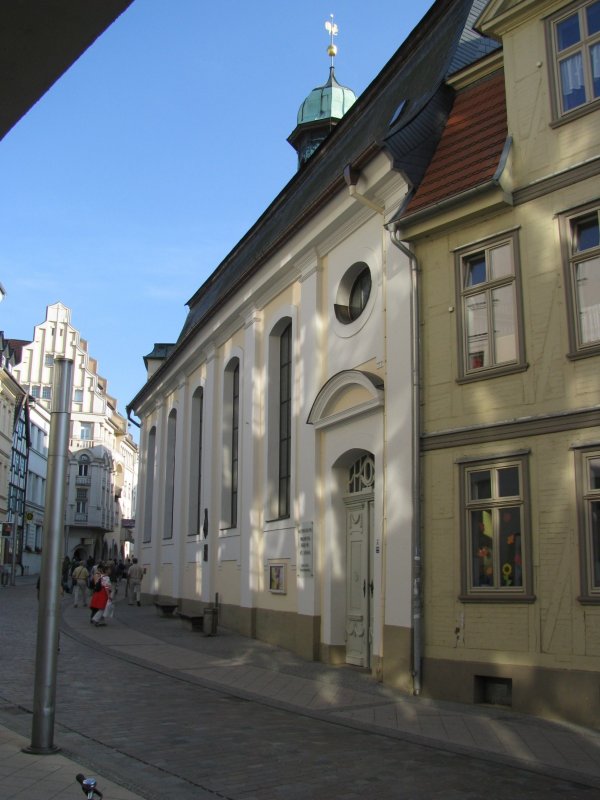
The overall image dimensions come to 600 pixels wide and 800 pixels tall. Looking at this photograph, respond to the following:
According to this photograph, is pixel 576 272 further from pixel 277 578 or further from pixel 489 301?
pixel 277 578

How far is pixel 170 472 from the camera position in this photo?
30.4 metres

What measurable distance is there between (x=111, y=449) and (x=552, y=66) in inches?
3017

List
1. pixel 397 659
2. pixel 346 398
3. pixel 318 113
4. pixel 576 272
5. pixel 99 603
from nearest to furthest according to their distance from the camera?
pixel 576 272 < pixel 397 659 < pixel 346 398 < pixel 99 603 < pixel 318 113

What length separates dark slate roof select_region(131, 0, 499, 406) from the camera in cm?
1296

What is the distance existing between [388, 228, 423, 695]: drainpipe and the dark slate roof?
134cm

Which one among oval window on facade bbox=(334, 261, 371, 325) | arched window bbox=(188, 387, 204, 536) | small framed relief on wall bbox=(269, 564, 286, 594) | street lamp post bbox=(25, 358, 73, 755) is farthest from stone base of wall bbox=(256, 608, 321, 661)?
street lamp post bbox=(25, 358, 73, 755)

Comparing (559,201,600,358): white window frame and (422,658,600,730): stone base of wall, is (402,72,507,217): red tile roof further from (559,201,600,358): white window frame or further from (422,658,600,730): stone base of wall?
(422,658,600,730): stone base of wall

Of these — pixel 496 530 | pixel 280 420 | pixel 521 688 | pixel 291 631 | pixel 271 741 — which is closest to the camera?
pixel 271 741

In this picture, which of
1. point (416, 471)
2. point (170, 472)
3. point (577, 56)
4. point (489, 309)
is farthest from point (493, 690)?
point (170, 472)

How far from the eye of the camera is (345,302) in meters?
16.0

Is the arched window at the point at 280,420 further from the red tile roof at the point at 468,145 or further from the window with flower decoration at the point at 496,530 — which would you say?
the window with flower decoration at the point at 496,530

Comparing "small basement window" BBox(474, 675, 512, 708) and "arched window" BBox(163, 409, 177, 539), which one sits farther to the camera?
"arched window" BBox(163, 409, 177, 539)

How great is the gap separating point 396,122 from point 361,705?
8.12m

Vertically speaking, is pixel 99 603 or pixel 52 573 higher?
pixel 52 573
